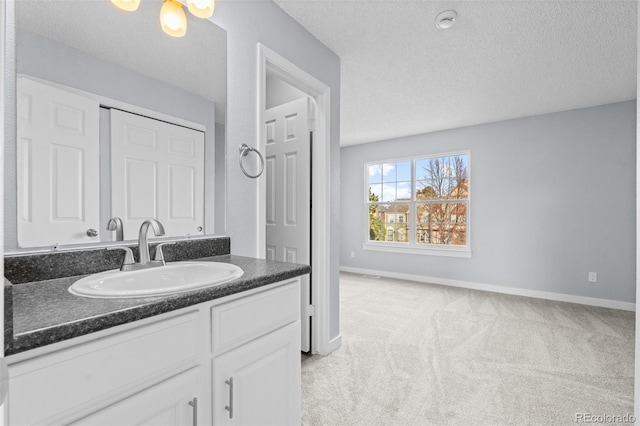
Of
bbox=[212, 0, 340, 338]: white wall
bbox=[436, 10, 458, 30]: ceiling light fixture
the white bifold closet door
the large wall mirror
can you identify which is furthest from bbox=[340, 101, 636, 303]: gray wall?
the white bifold closet door

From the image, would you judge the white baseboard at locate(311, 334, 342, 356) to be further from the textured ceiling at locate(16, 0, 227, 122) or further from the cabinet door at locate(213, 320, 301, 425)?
the textured ceiling at locate(16, 0, 227, 122)

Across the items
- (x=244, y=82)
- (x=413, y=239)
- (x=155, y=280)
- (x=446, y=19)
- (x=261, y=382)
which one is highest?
(x=446, y=19)

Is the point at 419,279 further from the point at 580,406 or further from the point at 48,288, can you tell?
the point at 48,288

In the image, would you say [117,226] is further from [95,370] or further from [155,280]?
[95,370]

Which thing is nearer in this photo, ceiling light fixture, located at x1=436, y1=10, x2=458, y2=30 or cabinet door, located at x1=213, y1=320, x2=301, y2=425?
cabinet door, located at x1=213, y1=320, x2=301, y2=425

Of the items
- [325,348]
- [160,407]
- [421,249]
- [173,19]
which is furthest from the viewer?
[421,249]

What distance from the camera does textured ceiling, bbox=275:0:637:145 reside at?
6.53ft

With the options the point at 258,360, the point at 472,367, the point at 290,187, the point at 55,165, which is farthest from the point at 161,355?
the point at 472,367

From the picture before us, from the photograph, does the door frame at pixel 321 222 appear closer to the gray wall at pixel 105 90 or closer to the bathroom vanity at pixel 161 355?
the gray wall at pixel 105 90

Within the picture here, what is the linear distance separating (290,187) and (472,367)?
189cm

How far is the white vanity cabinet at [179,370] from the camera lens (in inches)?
24.8

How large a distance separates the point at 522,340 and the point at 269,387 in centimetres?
255

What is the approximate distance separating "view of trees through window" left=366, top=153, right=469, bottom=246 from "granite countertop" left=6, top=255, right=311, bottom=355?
4.34 meters

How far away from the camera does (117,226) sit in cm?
119
